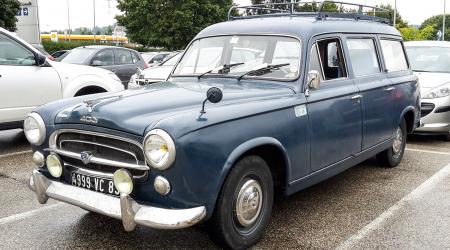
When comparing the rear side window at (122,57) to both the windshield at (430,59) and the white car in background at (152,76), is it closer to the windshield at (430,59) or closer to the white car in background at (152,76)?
the white car in background at (152,76)

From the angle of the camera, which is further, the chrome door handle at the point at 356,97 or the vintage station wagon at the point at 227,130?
the chrome door handle at the point at 356,97

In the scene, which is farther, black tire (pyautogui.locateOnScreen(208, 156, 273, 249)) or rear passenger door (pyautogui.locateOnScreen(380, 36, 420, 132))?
rear passenger door (pyautogui.locateOnScreen(380, 36, 420, 132))

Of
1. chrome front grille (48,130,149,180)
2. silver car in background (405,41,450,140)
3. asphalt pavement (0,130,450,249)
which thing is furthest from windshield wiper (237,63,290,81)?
silver car in background (405,41,450,140)

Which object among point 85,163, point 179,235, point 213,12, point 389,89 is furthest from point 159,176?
point 213,12

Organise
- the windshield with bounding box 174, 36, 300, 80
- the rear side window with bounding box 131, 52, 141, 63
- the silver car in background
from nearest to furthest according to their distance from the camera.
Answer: the windshield with bounding box 174, 36, 300, 80 < the silver car in background < the rear side window with bounding box 131, 52, 141, 63

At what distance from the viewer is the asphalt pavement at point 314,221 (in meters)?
3.96

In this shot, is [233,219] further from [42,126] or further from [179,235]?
[42,126]

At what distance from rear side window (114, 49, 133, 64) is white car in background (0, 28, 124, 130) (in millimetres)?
5608

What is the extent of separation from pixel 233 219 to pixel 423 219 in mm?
2011

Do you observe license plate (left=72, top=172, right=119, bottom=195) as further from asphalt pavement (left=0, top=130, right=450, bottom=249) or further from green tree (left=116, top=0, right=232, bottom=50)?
green tree (left=116, top=0, right=232, bottom=50)

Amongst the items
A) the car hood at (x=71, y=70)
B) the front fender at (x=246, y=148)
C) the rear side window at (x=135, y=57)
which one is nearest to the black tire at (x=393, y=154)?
the front fender at (x=246, y=148)

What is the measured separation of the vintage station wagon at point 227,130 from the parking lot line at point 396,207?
597mm

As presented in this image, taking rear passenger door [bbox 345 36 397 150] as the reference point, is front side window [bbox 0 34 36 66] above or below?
above

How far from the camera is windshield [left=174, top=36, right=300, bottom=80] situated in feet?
14.9
